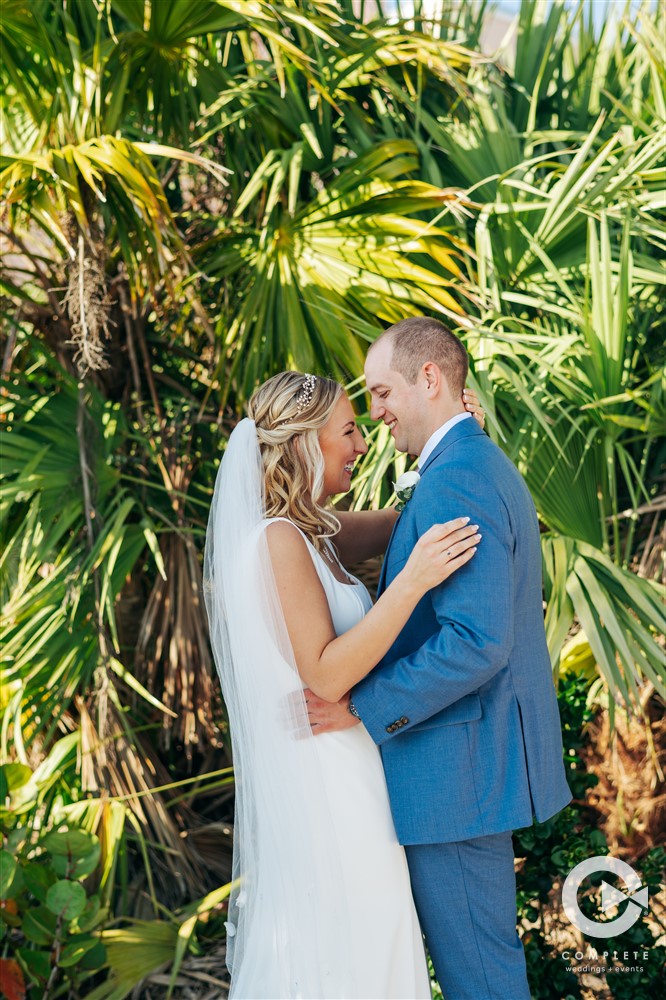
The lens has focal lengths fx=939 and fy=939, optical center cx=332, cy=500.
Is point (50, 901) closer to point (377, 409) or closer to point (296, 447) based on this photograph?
point (296, 447)

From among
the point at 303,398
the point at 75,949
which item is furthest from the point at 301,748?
the point at 75,949

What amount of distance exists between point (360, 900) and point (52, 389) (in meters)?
2.65

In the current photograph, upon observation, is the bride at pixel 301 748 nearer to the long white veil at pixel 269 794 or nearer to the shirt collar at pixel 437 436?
the long white veil at pixel 269 794

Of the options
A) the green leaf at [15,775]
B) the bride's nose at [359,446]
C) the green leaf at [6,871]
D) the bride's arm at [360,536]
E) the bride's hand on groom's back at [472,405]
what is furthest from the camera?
the green leaf at [15,775]

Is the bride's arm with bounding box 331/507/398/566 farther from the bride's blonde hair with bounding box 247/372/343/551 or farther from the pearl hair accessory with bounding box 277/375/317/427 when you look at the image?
the pearl hair accessory with bounding box 277/375/317/427

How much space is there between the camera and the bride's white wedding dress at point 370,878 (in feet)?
6.86

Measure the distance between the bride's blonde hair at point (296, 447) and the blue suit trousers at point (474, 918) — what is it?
80cm

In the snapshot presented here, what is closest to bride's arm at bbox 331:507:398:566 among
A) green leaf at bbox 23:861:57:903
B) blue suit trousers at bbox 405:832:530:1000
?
blue suit trousers at bbox 405:832:530:1000

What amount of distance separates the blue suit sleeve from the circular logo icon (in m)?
1.12

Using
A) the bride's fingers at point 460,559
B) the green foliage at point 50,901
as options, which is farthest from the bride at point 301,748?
the green foliage at point 50,901

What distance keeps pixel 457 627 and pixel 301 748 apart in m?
0.48

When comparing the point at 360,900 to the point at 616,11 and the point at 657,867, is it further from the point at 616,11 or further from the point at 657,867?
the point at 616,11

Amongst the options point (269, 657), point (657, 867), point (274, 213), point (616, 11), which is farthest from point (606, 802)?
point (616, 11)

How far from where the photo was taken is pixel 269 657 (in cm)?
→ 217
